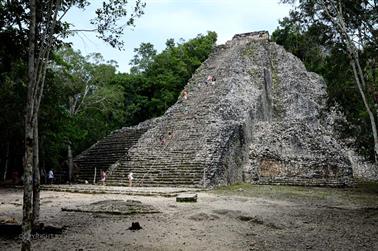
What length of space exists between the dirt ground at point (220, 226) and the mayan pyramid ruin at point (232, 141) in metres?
5.37

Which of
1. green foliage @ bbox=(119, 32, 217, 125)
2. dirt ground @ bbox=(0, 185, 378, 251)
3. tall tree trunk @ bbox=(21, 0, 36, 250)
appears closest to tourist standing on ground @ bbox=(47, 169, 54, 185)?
dirt ground @ bbox=(0, 185, 378, 251)

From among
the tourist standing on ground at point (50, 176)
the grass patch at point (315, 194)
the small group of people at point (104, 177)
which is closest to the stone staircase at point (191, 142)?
the small group of people at point (104, 177)

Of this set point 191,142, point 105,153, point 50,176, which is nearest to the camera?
point 50,176

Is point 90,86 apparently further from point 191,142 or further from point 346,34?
point 346,34

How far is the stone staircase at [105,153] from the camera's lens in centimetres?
2317

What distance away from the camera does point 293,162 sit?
70.8 ft

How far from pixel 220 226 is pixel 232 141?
460 inches

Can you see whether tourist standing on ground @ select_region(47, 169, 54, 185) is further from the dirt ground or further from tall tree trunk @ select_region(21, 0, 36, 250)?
tall tree trunk @ select_region(21, 0, 36, 250)

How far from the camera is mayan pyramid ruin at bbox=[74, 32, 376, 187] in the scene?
2030 cm

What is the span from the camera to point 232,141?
68.4 ft

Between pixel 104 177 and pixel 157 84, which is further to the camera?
pixel 157 84

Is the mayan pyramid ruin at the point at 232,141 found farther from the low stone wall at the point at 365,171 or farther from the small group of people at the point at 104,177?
the low stone wall at the point at 365,171

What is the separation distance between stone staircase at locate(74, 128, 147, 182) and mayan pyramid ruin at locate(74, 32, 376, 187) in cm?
6

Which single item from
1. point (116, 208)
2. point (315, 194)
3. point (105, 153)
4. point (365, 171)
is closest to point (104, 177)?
point (105, 153)
